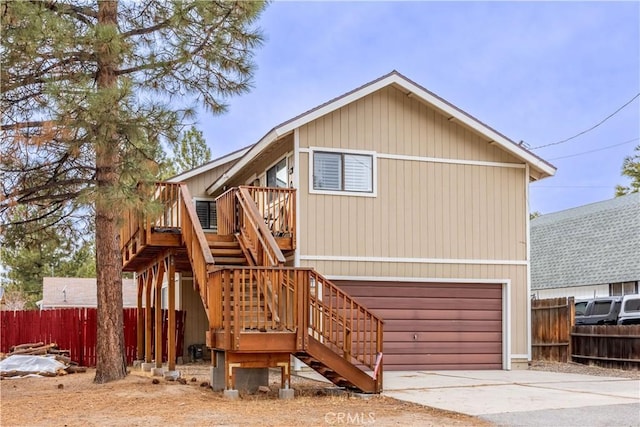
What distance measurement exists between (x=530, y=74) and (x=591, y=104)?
712 inches

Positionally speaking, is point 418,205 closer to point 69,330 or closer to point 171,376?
point 171,376

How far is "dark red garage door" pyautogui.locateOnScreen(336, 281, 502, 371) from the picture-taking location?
48.5 ft

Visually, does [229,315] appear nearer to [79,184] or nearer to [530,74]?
[79,184]

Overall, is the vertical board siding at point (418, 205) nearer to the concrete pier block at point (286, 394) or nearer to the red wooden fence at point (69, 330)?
the concrete pier block at point (286, 394)

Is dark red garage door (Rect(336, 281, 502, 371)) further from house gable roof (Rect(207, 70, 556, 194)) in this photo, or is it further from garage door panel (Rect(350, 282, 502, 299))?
house gable roof (Rect(207, 70, 556, 194))

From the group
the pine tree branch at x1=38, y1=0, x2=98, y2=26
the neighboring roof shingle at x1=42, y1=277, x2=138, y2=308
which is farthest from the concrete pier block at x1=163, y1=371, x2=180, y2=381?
the neighboring roof shingle at x1=42, y1=277, x2=138, y2=308

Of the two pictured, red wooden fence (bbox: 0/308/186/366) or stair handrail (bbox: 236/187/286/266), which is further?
red wooden fence (bbox: 0/308/186/366)

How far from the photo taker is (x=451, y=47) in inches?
979

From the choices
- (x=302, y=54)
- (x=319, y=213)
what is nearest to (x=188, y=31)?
(x=319, y=213)

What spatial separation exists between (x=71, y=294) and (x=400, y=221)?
74.2 ft

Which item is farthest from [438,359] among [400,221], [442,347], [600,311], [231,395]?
[600,311]

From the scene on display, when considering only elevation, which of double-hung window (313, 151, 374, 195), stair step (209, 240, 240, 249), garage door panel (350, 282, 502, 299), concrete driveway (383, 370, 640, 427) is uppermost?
double-hung window (313, 151, 374, 195)

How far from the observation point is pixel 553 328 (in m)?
18.3

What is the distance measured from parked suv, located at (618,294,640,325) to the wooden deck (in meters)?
8.72
